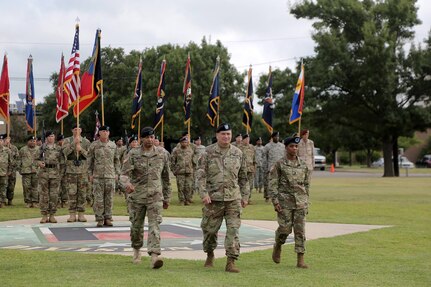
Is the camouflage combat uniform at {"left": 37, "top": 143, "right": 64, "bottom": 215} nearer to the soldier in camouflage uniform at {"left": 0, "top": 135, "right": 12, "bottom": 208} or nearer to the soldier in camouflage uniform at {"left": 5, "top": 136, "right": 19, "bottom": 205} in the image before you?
the soldier in camouflage uniform at {"left": 0, "top": 135, "right": 12, "bottom": 208}

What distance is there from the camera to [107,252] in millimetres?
10805

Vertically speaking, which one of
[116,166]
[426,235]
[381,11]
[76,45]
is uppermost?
[381,11]

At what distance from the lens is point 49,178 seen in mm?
15938

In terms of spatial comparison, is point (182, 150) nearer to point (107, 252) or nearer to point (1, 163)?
point (1, 163)

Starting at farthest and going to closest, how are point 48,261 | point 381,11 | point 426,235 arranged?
point 381,11
point 426,235
point 48,261

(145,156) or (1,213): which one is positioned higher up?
(145,156)

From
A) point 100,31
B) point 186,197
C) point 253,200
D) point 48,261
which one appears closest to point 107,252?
point 48,261

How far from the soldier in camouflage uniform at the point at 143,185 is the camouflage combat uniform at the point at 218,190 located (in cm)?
69

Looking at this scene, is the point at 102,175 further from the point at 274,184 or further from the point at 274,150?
the point at 274,150

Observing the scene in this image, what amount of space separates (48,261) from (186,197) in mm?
11951

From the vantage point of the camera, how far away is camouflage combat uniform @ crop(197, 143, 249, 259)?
31.1 feet

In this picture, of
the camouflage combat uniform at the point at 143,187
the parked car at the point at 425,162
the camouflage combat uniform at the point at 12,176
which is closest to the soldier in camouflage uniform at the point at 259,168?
the camouflage combat uniform at the point at 12,176

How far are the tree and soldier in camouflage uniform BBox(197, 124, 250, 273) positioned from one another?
37841mm

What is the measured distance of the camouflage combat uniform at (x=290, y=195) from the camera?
9.77 metres
